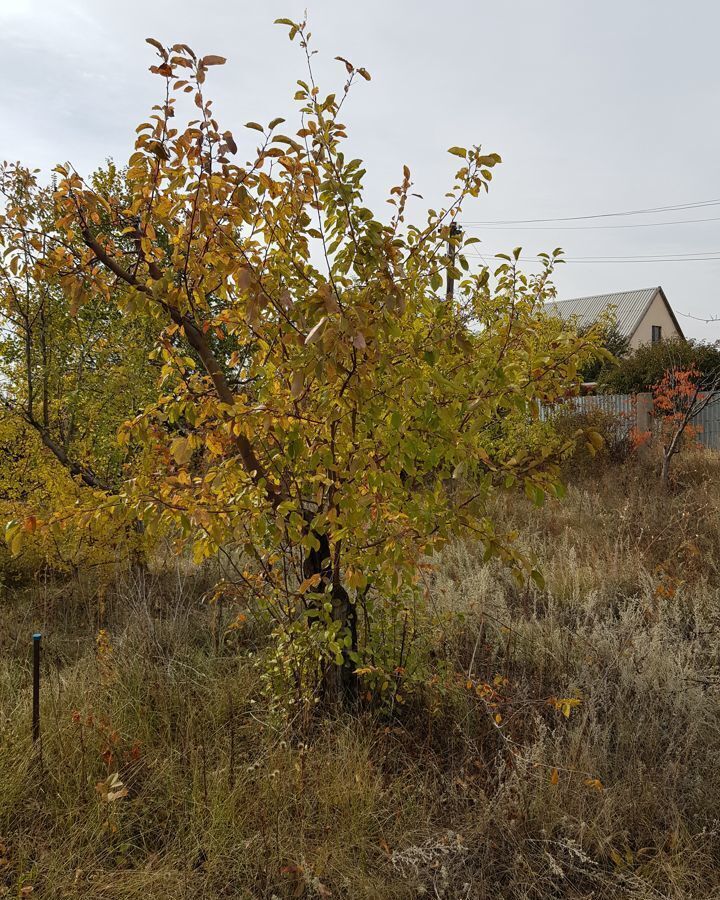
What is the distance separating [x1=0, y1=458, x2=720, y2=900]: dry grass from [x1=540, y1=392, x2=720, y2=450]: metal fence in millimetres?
7799

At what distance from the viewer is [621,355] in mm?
19984

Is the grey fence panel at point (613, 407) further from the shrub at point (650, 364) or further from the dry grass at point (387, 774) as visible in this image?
the dry grass at point (387, 774)

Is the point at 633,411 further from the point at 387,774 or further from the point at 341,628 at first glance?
the point at 387,774

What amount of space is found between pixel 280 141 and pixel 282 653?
6.19 feet

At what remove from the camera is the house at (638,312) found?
1092 inches

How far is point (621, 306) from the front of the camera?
29172 millimetres

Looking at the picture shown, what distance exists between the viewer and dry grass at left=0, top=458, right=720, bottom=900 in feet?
6.62

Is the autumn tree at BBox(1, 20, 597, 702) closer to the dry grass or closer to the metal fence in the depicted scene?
the dry grass

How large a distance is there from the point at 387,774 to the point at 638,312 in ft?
95.4

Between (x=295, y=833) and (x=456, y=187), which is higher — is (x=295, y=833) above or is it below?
below

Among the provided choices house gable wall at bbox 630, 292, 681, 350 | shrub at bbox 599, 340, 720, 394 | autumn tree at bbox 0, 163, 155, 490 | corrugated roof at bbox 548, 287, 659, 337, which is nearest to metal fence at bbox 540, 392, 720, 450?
shrub at bbox 599, 340, 720, 394

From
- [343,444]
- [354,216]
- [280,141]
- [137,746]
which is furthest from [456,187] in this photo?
[137,746]

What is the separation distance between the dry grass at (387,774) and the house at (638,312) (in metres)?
25.7

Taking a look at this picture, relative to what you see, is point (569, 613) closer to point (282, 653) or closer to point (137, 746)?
point (282, 653)
